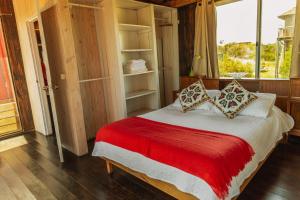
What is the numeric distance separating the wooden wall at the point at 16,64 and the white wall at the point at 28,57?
96mm

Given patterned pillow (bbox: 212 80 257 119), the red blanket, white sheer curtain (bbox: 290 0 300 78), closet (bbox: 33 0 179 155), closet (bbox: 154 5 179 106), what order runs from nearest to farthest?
the red blanket
patterned pillow (bbox: 212 80 257 119)
white sheer curtain (bbox: 290 0 300 78)
closet (bbox: 33 0 179 155)
closet (bbox: 154 5 179 106)

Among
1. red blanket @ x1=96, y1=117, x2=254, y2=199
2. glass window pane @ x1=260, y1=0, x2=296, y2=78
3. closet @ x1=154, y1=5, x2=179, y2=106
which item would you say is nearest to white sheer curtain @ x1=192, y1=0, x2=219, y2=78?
closet @ x1=154, y1=5, x2=179, y2=106

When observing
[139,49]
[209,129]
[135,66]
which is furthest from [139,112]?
[209,129]

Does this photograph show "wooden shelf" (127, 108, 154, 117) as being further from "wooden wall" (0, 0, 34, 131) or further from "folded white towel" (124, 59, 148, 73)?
"wooden wall" (0, 0, 34, 131)

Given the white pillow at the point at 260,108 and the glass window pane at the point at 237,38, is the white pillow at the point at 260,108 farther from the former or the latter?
the glass window pane at the point at 237,38

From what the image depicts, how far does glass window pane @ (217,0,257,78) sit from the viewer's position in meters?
3.24

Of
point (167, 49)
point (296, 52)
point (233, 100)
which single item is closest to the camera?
point (233, 100)

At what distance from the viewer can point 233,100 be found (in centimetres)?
256

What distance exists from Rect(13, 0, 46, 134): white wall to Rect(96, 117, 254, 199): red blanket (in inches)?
90.6

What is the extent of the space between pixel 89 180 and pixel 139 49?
2130 mm

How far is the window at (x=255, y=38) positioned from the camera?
297cm

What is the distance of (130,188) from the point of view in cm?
217

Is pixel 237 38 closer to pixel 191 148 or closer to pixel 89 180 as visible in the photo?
pixel 191 148

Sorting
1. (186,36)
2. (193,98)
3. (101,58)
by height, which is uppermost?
(186,36)
